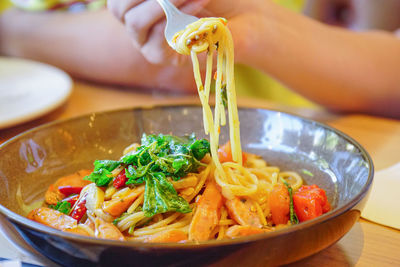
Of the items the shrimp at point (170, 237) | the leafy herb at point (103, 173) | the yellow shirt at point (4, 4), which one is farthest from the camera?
the yellow shirt at point (4, 4)

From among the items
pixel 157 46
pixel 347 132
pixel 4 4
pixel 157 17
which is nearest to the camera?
→ pixel 157 17

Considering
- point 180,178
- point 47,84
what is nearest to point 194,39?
point 180,178

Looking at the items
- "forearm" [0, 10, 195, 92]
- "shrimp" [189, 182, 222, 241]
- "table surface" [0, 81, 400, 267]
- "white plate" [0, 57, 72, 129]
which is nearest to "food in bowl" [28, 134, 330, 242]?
"shrimp" [189, 182, 222, 241]

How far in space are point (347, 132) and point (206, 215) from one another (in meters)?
1.13

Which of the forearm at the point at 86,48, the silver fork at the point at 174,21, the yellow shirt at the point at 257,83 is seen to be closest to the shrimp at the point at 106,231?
the silver fork at the point at 174,21

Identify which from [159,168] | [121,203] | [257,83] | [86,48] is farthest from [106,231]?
[257,83]

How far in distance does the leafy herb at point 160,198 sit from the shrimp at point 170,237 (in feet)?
0.25

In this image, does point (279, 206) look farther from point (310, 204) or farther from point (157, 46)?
point (157, 46)

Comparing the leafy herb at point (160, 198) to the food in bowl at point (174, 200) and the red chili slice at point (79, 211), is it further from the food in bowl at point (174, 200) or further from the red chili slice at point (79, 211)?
the red chili slice at point (79, 211)

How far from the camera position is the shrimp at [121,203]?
1.14 m

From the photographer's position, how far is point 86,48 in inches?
110

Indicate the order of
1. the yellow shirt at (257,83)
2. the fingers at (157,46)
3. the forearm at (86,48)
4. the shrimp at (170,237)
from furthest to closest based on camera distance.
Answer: the yellow shirt at (257,83)
the forearm at (86,48)
the fingers at (157,46)
the shrimp at (170,237)

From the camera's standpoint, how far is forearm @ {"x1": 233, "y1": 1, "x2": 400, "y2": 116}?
6.97 feet

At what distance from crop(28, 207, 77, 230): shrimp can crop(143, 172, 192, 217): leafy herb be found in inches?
8.1
